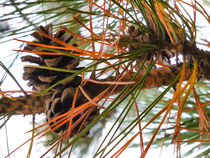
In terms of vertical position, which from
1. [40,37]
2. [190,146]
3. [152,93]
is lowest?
[190,146]

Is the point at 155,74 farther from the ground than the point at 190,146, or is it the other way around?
the point at 155,74

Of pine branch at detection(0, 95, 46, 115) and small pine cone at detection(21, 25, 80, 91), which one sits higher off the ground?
small pine cone at detection(21, 25, 80, 91)

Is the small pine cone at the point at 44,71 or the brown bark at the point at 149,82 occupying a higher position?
the small pine cone at the point at 44,71

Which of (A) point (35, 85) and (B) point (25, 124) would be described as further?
(B) point (25, 124)

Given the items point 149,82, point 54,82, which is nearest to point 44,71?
point 54,82

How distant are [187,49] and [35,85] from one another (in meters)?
0.19

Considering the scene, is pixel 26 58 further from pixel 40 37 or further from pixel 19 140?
pixel 19 140

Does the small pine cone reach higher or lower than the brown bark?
higher

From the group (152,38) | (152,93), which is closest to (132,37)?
(152,38)

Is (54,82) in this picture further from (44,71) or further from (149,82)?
(149,82)

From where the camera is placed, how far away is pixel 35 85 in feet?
1.00

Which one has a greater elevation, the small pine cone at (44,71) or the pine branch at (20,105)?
the small pine cone at (44,71)

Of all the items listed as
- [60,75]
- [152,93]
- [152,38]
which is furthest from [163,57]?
[152,93]

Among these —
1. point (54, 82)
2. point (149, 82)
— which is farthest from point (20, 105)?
point (149, 82)
